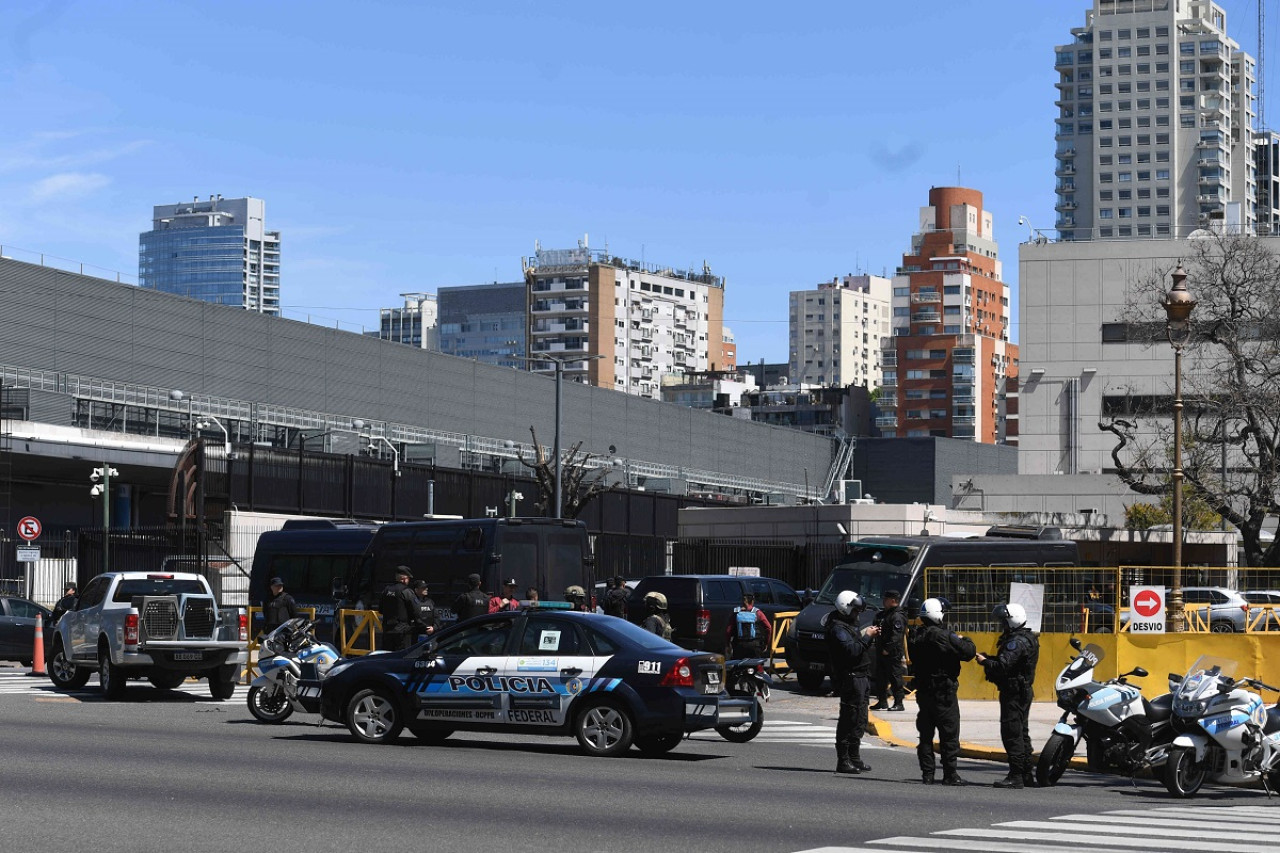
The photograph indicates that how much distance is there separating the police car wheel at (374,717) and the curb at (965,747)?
629 cm

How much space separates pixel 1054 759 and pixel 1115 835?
12.2 feet

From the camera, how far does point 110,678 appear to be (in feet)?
80.6

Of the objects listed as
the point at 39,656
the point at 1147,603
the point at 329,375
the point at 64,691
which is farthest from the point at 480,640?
the point at 329,375

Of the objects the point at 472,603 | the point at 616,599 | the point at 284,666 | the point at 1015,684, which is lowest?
the point at 284,666

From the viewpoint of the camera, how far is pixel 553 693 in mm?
17375

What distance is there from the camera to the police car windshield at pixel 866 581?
27.5m

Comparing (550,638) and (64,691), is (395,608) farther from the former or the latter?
(550,638)

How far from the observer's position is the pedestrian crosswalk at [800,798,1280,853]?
11.6 meters

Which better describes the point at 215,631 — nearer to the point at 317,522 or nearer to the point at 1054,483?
the point at 317,522

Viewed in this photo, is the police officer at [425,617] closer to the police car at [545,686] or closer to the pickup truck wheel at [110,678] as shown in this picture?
the pickup truck wheel at [110,678]

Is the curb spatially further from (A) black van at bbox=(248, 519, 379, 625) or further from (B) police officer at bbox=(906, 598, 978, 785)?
(A) black van at bbox=(248, 519, 379, 625)

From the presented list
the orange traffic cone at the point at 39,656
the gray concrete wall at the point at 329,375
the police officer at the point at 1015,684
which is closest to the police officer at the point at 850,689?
the police officer at the point at 1015,684

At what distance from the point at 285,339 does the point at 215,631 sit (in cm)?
6588

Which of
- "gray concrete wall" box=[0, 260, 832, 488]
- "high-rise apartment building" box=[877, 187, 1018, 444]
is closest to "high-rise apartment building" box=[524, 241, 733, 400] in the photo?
"high-rise apartment building" box=[877, 187, 1018, 444]
